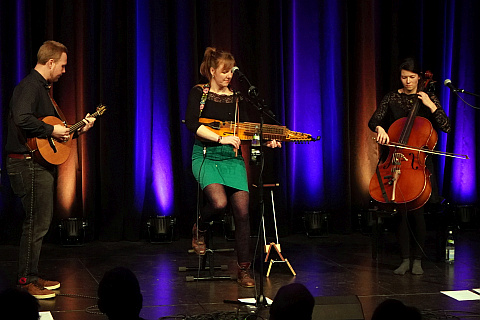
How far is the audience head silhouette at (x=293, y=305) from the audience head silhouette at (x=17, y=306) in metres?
0.77

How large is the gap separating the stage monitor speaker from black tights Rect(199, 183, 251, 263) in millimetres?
1753

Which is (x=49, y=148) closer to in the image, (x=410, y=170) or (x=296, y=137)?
(x=296, y=137)

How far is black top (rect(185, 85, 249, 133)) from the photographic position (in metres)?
4.96

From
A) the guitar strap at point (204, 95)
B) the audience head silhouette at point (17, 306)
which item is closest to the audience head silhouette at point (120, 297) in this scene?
the audience head silhouette at point (17, 306)

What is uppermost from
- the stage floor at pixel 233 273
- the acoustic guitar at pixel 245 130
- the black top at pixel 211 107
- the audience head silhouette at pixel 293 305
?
the black top at pixel 211 107

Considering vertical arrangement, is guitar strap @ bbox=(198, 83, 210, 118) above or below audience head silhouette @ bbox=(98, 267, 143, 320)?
above

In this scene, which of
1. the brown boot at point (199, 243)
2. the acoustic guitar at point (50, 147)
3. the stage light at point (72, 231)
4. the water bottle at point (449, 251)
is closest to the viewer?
the acoustic guitar at point (50, 147)

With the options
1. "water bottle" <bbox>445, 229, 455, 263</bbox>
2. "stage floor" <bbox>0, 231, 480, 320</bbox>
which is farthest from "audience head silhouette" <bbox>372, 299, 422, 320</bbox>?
"water bottle" <bbox>445, 229, 455, 263</bbox>

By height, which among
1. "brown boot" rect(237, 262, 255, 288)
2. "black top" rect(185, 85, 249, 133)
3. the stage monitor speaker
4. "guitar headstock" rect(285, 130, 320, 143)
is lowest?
"brown boot" rect(237, 262, 255, 288)

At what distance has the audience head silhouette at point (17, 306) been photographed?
6.32 feet

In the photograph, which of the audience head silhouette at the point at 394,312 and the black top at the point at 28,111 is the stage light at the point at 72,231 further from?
the audience head silhouette at the point at 394,312

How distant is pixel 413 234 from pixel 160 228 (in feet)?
8.89

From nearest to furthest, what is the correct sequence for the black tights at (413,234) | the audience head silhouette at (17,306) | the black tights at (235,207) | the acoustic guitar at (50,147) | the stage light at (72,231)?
the audience head silhouette at (17,306), the acoustic guitar at (50,147), the black tights at (235,207), the black tights at (413,234), the stage light at (72,231)

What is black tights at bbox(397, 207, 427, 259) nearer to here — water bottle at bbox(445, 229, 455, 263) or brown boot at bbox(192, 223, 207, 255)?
water bottle at bbox(445, 229, 455, 263)
